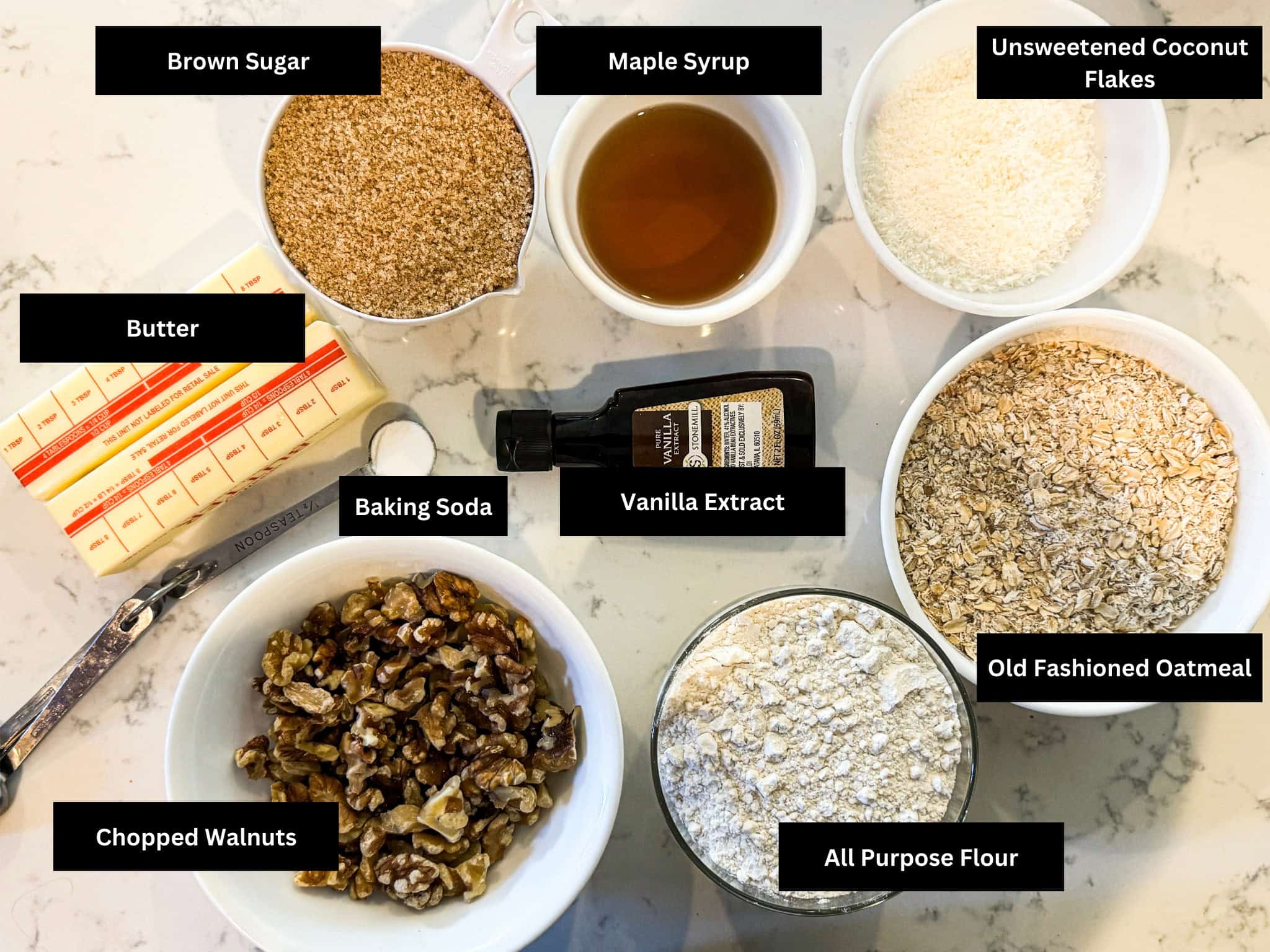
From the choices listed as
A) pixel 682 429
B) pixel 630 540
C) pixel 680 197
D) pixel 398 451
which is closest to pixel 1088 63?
pixel 680 197

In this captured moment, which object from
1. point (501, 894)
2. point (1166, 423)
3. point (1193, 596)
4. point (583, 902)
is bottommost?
point (583, 902)

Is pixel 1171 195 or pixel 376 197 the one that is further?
pixel 1171 195

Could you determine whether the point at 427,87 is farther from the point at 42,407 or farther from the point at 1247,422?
the point at 1247,422

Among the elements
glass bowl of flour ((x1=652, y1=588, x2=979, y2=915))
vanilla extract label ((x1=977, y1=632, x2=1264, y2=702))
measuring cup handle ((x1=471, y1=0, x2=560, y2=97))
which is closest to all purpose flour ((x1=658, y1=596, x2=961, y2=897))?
glass bowl of flour ((x1=652, y1=588, x2=979, y2=915))

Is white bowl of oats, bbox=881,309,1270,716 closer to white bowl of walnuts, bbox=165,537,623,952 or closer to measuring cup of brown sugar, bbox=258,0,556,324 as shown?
white bowl of walnuts, bbox=165,537,623,952

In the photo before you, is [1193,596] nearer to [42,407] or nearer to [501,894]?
[501,894]

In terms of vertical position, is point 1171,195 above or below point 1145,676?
above

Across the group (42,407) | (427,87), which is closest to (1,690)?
(42,407)
